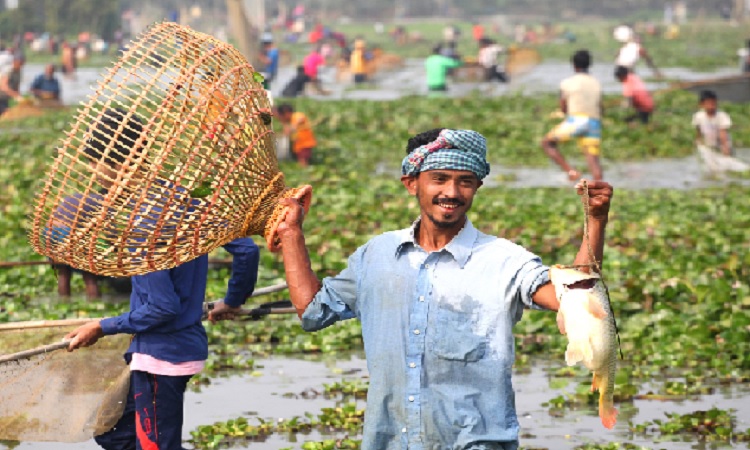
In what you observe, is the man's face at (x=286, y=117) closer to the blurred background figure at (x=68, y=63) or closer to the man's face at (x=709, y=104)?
the man's face at (x=709, y=104)

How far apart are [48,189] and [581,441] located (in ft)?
12.0

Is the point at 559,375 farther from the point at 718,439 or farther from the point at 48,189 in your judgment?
the point at 48,189

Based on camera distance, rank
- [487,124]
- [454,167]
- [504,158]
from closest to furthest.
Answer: [454,167] < [504,158] < [487,124]

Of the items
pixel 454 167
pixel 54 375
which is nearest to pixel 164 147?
pixel 454 167

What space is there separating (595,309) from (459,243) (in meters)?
0.58

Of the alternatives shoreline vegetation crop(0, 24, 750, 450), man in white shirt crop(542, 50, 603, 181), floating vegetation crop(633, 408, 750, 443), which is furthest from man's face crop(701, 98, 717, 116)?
floating vegetation crop(633, 408, 750, 443)

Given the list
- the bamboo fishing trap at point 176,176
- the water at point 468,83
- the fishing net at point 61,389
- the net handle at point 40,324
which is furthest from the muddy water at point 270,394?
the water at point 468,83

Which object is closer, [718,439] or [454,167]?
[454,167]

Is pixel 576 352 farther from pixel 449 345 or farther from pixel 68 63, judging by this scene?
pixel 68 63

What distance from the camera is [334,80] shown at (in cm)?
4181

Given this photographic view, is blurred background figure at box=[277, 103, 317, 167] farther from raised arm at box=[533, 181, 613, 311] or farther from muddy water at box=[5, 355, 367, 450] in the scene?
raised arm at box=[533, 181, 613, 311]

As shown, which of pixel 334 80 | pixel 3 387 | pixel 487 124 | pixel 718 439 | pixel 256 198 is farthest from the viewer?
pixel 334 80

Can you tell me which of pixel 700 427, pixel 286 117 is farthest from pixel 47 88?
pixel 700 427

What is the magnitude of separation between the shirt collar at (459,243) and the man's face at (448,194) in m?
0.04
